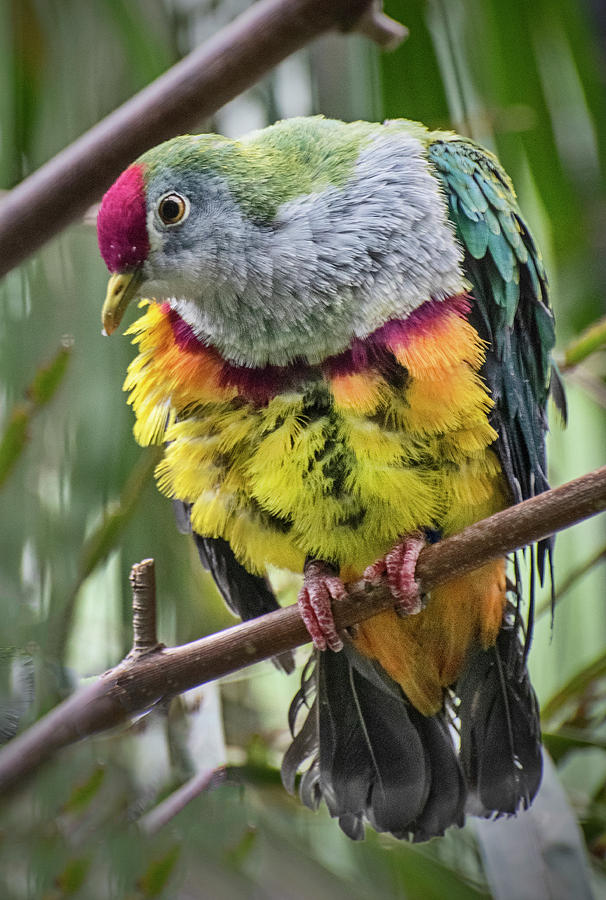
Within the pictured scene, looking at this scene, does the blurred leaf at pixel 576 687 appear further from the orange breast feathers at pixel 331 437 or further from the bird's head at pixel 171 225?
the bird's head at pixel 171 225

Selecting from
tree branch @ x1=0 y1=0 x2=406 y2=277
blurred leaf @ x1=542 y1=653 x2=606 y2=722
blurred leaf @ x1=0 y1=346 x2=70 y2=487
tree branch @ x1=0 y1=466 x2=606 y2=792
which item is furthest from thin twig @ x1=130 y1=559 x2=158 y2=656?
blurred leaf @ x1=542 y1=653 x2=606 y2=722

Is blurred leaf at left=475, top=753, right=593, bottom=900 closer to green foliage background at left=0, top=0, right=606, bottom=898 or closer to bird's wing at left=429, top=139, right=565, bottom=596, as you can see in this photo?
green foliage background at left=0, top=0, right=606, bottom=898

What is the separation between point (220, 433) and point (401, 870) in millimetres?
332

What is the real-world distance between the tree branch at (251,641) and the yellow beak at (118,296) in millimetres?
207

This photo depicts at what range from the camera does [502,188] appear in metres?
0.70

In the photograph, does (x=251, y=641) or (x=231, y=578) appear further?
(x=231, y=578)

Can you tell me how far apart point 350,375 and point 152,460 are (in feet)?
0.55

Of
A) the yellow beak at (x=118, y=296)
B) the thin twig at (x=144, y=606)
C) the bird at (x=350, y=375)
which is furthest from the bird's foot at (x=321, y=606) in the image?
the yellow beak at (x=118, y=296)

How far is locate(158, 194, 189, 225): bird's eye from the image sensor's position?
0.62 m

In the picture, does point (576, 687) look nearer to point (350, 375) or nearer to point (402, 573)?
point (402, 573)

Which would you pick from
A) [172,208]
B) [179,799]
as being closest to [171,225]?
[172,208]

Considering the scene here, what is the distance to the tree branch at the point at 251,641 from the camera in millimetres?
474

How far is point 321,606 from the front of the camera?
67 centimetres

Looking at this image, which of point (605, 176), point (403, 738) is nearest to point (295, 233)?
point (605, 176)
